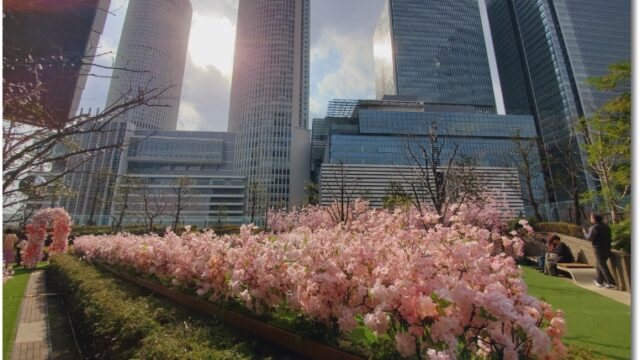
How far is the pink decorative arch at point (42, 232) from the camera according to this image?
985 cm

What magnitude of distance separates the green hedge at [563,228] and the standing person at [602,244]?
715 cm

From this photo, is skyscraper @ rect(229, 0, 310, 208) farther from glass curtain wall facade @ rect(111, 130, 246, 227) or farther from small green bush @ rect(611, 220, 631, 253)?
small green bush @ rect(611, 220, 631, 253)

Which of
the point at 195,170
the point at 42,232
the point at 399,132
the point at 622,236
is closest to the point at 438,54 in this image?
the point at 399,132

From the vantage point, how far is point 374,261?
2.75 m

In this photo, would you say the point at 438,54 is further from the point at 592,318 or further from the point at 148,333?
the point at 148,333

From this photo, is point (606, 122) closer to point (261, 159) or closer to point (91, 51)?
point (91, 51)

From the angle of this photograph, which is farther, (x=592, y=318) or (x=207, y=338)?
(x=592, y=318)

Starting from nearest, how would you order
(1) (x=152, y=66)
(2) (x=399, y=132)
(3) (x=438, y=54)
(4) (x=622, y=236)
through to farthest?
(1) (x=152, y=66)
(4) (x=622, y=236)
(2) (x=399, y=132)
(3) (x=438, y=54)

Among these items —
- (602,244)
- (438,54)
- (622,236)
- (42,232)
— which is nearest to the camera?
(602,244)

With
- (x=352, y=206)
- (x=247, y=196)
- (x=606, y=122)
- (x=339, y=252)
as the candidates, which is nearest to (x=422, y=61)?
(x=247, y=196)

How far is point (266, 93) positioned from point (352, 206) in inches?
2918

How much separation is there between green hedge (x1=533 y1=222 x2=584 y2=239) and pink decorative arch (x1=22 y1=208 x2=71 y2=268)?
2056 cm

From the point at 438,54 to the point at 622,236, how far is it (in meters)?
95.8

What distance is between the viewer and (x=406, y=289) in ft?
6.00
